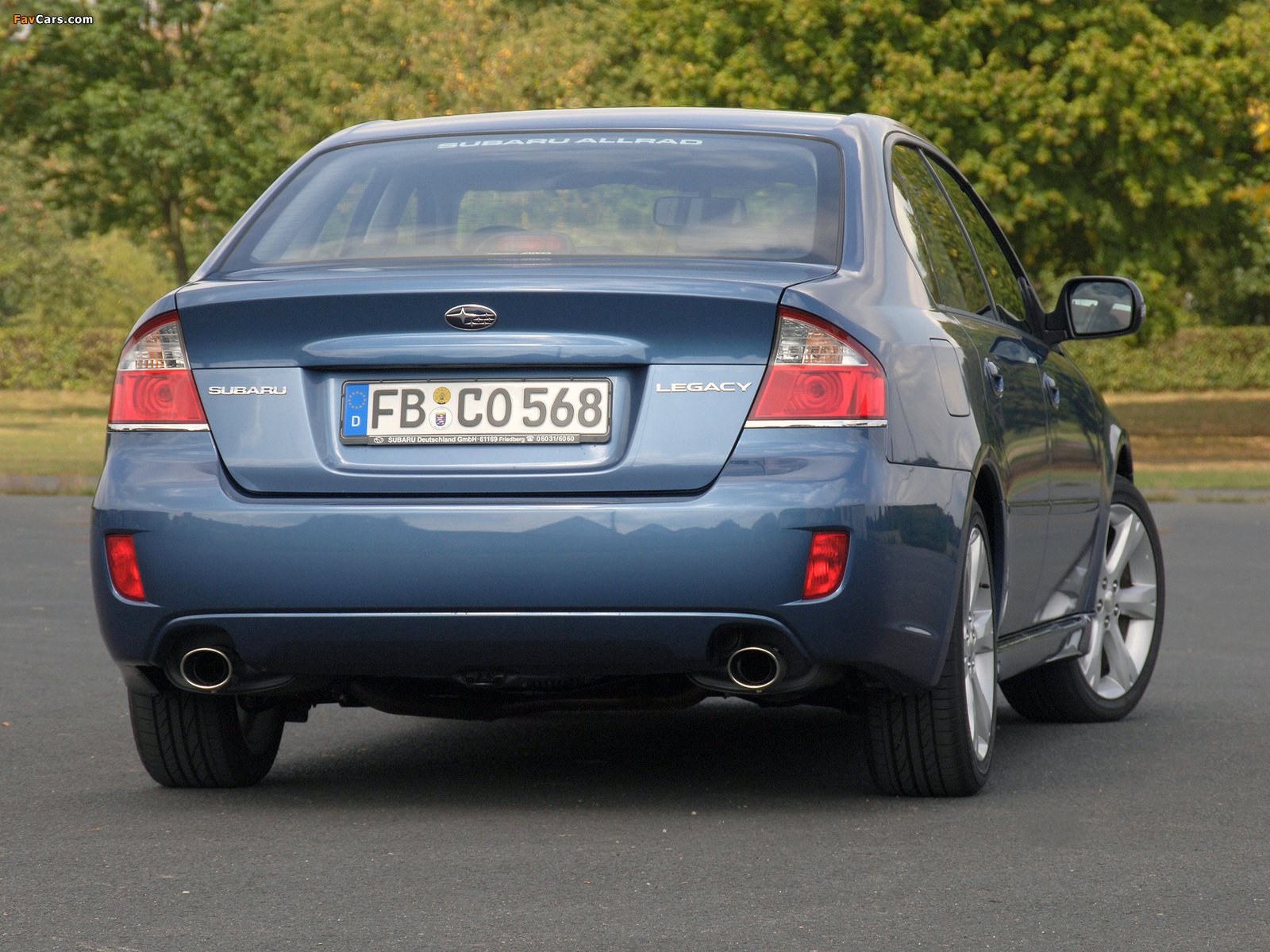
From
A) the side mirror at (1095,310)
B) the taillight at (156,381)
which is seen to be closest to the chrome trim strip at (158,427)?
the taillight at (156,381)

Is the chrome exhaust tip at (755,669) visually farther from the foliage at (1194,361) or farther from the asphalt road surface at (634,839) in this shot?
the foliage at (1194,361)

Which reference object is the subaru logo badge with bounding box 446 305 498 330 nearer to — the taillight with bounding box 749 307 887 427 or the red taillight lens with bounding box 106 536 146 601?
the taillight with bounding box 749 307 887 427

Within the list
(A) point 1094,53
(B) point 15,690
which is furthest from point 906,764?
(A) point 1094,53

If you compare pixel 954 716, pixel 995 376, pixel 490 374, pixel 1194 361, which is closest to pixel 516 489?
pixel 490 374

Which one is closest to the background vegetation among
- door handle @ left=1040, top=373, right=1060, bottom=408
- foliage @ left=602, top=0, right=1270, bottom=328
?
foliage @ left=602, top=0, right=1270, bottom=328

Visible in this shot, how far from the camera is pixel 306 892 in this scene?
439cm

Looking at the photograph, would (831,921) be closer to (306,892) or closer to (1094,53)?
(306,892)

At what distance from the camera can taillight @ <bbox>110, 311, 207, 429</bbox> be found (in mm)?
5031

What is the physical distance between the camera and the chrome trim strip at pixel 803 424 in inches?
188

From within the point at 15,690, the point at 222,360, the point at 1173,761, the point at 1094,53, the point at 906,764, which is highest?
the point at 222,360

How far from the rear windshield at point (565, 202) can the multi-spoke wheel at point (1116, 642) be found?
2.12 meters

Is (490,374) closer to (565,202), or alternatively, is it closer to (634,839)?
(565,202)

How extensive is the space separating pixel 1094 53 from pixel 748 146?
2645 centimetres

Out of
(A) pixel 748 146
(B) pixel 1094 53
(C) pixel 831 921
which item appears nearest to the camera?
(C) pixel 831 921
